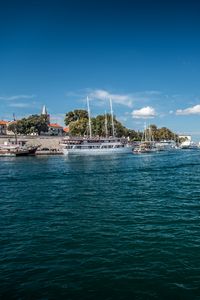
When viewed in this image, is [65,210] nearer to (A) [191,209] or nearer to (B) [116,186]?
(A) [191,209]

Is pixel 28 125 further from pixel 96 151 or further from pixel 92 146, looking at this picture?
pixel 96 151

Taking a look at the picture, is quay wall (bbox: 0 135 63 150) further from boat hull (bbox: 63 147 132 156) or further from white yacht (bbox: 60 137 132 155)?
boat hull (bbox: 63 147 132 156)

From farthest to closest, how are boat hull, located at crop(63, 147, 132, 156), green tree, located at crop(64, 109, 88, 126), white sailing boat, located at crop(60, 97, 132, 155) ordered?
green tree, located at crop(64, 109, 88, 126) < white sailing boat, located at crop(60, 97, 132, 155) < boat hull, located at crop(63, 147, 132, 156)

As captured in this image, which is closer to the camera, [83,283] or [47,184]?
[83,283]

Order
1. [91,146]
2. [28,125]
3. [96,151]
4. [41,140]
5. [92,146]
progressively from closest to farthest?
[91,146]
[92,146]
[96,151]
[41,140]
[28,125]

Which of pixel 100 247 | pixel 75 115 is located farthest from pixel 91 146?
pixel 100 247

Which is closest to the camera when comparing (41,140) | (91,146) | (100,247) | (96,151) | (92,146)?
(100,247)

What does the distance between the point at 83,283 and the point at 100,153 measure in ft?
359

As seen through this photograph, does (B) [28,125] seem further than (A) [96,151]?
Yes

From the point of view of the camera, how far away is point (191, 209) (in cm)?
2523

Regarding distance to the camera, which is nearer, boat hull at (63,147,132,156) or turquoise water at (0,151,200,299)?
turquoise water at (0,151,200,299)

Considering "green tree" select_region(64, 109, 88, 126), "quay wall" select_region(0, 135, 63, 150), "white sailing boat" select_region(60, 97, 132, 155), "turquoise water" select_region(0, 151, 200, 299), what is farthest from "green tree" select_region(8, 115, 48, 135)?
"turquoise water" select_region(0, 151, 200, 299)

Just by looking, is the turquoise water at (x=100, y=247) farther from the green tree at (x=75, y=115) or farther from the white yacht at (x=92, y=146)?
the green tree at (x=75, y=115)

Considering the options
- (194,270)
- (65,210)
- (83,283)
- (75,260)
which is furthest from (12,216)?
(194,270)
